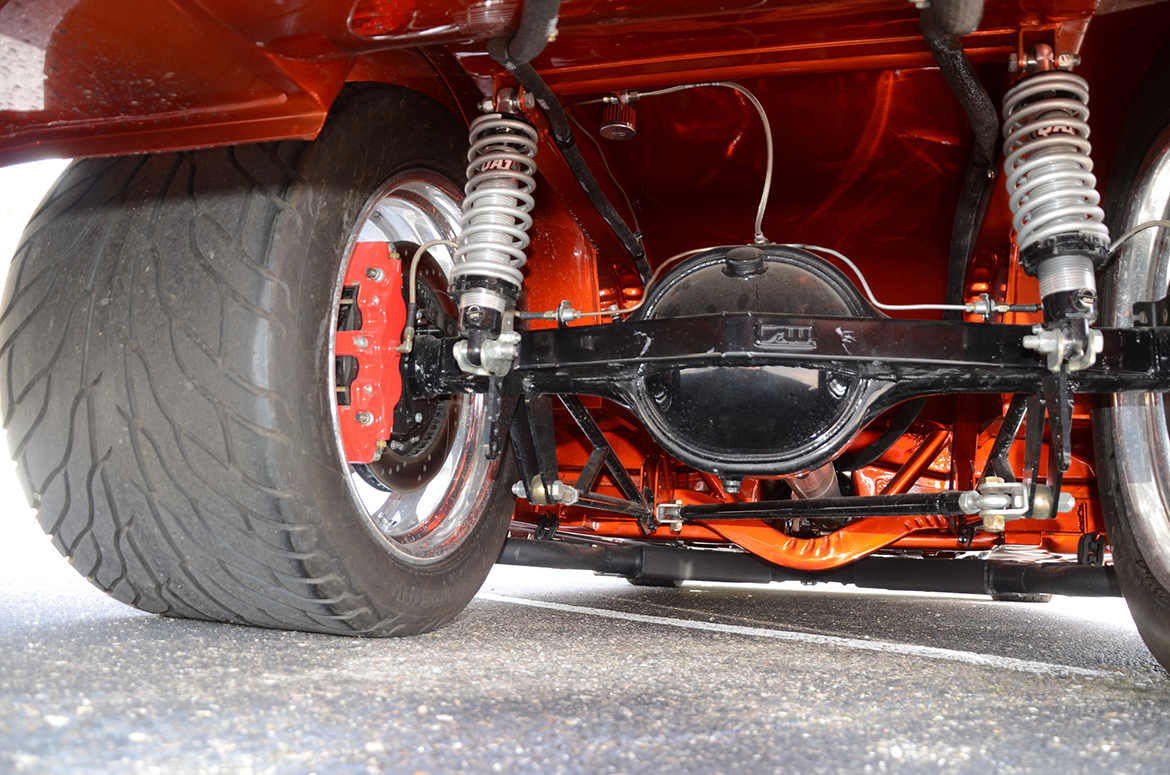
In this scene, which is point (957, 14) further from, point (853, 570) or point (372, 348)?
point (853, 570)

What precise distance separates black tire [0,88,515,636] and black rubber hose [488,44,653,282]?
30 cm

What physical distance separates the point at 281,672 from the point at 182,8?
0.81 m

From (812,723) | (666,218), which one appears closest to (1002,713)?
(812,723)

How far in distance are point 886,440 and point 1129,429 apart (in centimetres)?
63

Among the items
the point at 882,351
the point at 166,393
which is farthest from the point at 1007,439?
the point at 166,393

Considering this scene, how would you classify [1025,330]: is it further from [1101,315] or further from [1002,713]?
[1002,713]

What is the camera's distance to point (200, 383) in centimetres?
110

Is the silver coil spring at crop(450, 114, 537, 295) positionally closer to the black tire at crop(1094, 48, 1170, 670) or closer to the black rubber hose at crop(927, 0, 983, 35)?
the black rubber hose at crop(927, 0, 983, 35)

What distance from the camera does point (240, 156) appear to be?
3.86 ft

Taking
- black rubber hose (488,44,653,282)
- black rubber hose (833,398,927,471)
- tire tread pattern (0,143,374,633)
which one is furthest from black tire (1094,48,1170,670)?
tire tread pattern (0,143,374,633)

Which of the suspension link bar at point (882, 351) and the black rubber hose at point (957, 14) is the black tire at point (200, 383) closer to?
the suspension link bar at point (882, 351)

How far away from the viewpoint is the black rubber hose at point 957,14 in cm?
98

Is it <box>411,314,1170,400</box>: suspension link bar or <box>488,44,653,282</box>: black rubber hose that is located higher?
<box>488,44,653,282</box>: black rubber hose

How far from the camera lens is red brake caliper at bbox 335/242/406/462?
1320 mm
